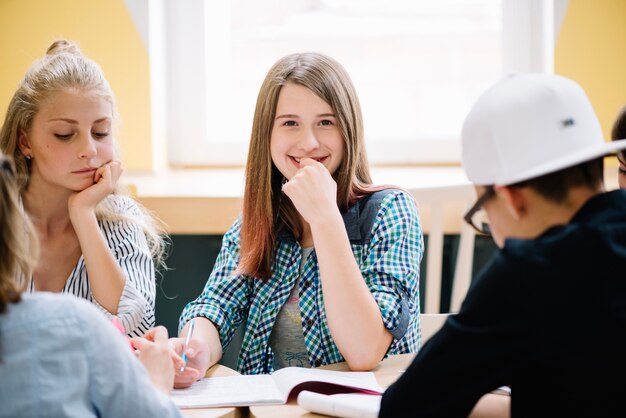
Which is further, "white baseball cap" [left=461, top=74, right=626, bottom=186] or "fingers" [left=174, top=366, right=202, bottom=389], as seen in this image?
"fingers" [left=174, top=366, right=202, bottom=389]

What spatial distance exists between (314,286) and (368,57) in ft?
4.77

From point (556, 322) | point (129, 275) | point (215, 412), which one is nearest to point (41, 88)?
point (129, 275)

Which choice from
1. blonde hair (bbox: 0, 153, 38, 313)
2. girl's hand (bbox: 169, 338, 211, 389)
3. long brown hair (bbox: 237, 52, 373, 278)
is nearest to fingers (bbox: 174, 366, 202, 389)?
girl's hand (bbox: 169, 338, 211, 389)

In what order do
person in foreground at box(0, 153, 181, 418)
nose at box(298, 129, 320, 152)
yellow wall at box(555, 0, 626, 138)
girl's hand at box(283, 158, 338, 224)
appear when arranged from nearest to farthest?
person in foreground at box(0, 153, 181, 418) → girl's hand at box(283, 158, 338, 224) → nose at box(298, 129, 320, 152) → yellow wall at box(555, 0, 626, 138)

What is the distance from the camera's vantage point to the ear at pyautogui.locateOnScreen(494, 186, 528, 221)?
1077mm

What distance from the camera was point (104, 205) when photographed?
1.94 meters

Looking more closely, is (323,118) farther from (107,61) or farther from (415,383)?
(107,61)

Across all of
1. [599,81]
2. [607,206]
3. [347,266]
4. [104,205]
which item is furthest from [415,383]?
[599,81]

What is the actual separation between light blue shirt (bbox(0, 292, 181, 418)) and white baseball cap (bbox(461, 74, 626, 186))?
53 centimetres

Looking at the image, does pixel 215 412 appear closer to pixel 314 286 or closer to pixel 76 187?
pixel 314 286

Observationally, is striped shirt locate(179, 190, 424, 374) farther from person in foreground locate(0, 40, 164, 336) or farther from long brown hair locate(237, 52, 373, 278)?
person in foreground locate(0, 40, 164, 336)

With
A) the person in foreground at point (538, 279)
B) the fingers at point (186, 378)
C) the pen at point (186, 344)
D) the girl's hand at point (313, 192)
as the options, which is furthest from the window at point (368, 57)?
the person in foreground at point (538, 279)

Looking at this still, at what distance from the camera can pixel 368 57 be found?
119 inches

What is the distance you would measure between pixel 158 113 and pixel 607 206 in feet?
7.00
